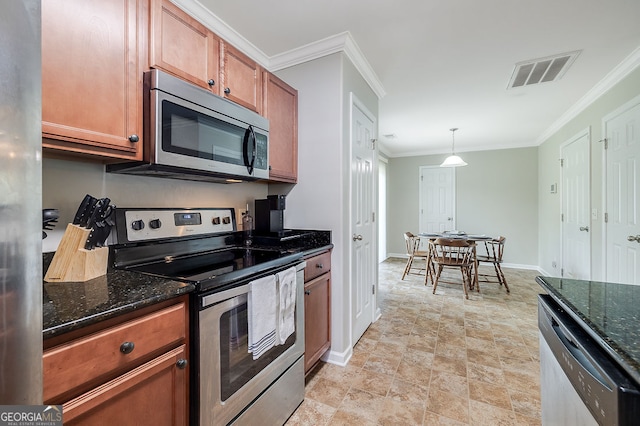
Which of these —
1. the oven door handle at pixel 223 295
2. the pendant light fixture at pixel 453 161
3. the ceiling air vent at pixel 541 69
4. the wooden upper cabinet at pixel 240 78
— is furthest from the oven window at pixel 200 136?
the pendant light fixture at pixel 453 161

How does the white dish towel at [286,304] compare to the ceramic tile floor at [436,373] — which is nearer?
the white dish towel at [286,304]

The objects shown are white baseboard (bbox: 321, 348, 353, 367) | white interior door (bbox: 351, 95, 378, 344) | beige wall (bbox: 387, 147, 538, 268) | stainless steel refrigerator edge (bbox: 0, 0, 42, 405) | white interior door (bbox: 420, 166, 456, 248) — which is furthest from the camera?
white interior door (bbox: 420, 166, 456, 248)

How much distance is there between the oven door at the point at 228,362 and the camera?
1021mm

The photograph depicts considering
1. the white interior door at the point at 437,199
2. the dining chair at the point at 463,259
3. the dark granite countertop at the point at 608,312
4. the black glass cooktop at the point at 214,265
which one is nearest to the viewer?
the dark granite countertop at the point at 608,312

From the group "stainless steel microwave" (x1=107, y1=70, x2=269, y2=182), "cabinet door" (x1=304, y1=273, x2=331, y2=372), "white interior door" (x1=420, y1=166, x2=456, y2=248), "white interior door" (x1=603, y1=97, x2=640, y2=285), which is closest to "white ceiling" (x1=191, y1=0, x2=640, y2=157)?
"white interior door" (x1=603, y1=97, x2=640, y2=285)

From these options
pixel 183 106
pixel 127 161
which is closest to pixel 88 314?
pixel 127 161

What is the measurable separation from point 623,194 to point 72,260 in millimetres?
3957

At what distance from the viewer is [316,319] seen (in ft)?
6.08

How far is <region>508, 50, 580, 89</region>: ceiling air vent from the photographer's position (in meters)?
2.37

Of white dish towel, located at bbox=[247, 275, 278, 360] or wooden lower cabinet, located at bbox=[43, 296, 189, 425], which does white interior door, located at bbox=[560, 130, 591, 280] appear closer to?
Result: white dish towel, located at bbox=[247, 275, 278, 360]

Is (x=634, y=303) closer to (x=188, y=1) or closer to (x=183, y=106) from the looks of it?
(x=183, y=106)

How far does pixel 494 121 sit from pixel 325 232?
3.59 m

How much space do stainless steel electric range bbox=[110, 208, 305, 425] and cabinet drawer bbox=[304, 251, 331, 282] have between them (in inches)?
6.1

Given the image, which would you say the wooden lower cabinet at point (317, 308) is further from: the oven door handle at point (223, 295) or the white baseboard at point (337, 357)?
the oven door handle at point (223, 295)
